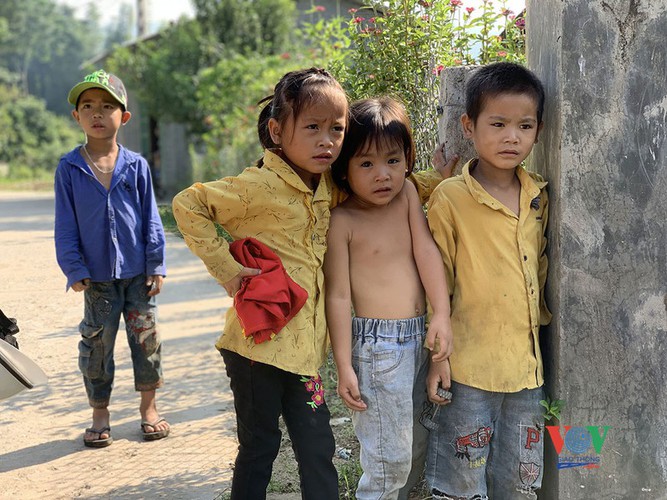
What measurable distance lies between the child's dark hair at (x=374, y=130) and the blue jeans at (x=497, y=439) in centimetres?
79

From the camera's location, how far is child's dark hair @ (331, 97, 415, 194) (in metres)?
2.50

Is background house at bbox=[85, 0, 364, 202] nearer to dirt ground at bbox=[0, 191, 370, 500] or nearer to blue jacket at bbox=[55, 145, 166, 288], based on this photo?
dirt ground at bbox=[0, 191, 370, 500]

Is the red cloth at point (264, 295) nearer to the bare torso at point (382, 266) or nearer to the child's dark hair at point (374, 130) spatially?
the bare torso at point (382, 266)

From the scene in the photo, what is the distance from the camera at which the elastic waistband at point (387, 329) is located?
253cm

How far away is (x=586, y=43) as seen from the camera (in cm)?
246

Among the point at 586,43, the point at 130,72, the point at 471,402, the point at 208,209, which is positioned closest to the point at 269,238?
the point at 208,209

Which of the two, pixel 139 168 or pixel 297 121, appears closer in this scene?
pixel 297 121

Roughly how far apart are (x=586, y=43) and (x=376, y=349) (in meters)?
1.13

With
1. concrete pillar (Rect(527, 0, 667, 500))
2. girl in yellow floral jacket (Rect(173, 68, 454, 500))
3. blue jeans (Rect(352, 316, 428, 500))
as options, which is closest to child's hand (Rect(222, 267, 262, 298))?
girl in yellow floral jacket (Rect(173, 68, 454, 500))

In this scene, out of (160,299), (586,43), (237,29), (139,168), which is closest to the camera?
(586,43)

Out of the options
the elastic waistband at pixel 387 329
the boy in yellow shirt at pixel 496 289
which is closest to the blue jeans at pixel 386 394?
the elastic waistband at pixel 387 329

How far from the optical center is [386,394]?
2.52m

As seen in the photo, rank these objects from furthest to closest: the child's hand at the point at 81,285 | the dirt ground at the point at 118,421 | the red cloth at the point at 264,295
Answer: the child's hand at the point at 81,285 < the dirt ground at the point at 118,421 < the red cloth at the point at 264,295

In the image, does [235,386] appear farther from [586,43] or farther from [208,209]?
[586,43]
